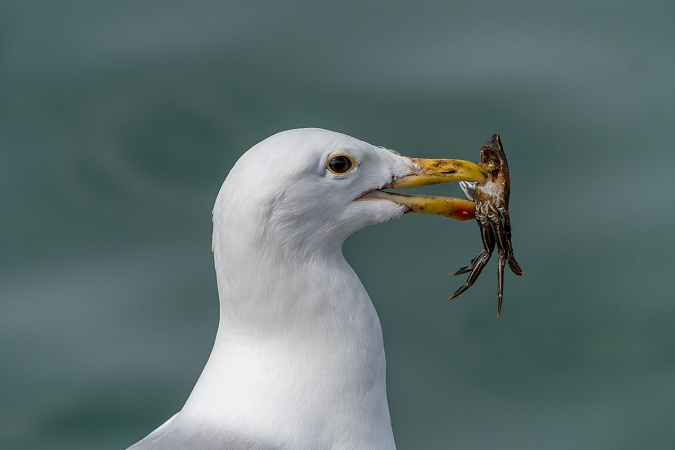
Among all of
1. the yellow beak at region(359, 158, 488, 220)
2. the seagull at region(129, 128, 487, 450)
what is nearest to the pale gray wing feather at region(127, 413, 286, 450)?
the seagull at region(129, 128, 487, 450)

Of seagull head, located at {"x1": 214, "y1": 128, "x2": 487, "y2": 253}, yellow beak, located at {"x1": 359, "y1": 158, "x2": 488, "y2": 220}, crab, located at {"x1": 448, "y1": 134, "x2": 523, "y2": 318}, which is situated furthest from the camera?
crab, located at {"x1": 448, "y1": 134, "x2": 523, "y2": 318}

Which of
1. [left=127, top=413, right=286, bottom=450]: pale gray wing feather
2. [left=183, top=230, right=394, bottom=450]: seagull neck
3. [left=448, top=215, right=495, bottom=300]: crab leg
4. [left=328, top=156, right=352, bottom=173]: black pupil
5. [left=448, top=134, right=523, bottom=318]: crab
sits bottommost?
[left=127, top=413, right=286, bottom=450]: pale gray wing feather

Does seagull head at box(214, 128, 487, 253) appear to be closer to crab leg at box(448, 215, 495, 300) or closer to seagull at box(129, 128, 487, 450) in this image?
seagull at box(129, 128, 487, 450)

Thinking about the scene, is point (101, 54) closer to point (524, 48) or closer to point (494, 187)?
point (524, 48)

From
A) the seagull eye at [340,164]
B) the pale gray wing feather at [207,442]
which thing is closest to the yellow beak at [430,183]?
the seagull eye at [340,164]

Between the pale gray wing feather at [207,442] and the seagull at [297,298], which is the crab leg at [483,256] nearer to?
the seagull at [297,298]

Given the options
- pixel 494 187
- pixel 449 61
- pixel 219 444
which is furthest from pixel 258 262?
pixel 449 61

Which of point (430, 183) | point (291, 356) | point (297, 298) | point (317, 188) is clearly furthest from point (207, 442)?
point (430, 183)

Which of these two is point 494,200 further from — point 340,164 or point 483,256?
point 340,164
